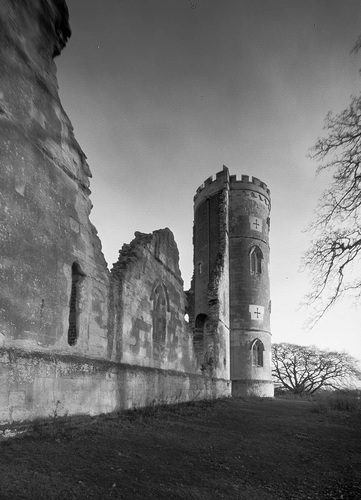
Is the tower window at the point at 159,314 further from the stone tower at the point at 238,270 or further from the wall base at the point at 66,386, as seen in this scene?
the stone tower at the point at 238,270

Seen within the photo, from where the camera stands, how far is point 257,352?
81.7 feet

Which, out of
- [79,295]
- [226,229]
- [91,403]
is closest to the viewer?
[91,403]

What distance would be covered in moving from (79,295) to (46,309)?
112 cm

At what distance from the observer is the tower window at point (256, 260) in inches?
1013

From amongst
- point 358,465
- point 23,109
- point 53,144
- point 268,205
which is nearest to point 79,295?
point 53,144

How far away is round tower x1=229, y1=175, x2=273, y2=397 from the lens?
2430 cm

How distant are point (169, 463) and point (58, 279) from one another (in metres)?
3.45

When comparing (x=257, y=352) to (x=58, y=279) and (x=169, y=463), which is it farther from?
(x=169, y=463)

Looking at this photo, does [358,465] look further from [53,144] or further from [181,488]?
[53,144]

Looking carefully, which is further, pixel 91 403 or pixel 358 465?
pixel 91 403

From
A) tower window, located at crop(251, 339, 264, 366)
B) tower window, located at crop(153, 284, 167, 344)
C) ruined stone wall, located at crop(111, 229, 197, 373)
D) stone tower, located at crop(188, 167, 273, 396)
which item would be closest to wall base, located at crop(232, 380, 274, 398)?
stone tower, located at crop(188, 167, 273, 396)

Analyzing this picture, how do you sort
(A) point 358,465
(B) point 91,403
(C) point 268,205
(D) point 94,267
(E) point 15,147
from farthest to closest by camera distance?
(C) point 268,205
(D) point 94,267
(B) point 91,403
(E) point 15,147
(A) point 358,465

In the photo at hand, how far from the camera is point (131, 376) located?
909 cm

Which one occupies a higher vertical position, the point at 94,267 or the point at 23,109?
the point at 23,109
